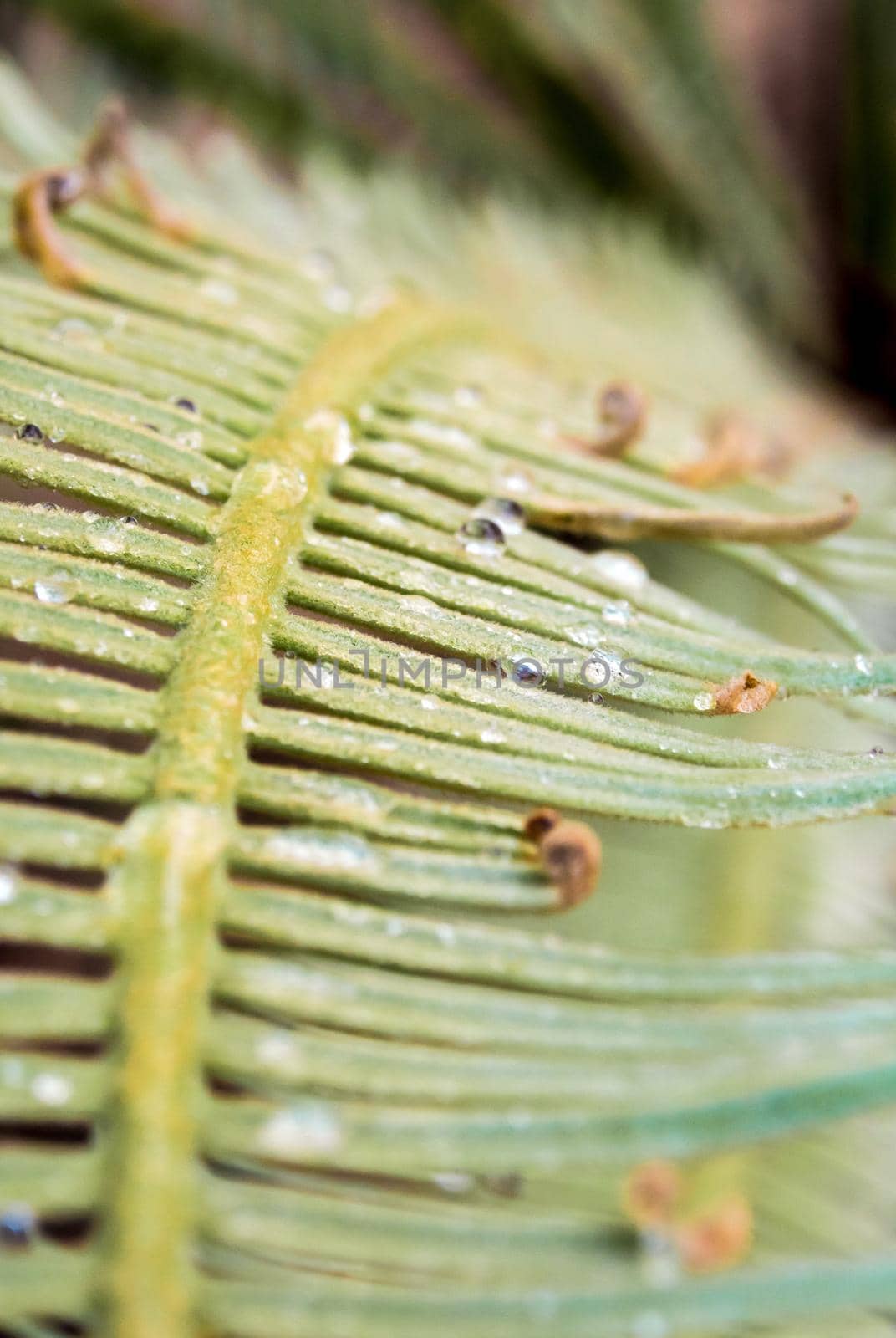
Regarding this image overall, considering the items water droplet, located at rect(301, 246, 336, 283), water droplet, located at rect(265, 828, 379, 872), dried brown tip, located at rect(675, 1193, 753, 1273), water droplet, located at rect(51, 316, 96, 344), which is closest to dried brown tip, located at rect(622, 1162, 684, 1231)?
dried brown tip, located at rect(675, 1193, 753, 1273)

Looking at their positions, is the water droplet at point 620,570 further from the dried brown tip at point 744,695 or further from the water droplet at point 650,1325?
the water droplet at point 650,1325

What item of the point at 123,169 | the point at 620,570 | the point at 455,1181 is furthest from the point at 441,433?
the point at 455,1181

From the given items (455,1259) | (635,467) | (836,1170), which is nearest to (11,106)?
(635,467)

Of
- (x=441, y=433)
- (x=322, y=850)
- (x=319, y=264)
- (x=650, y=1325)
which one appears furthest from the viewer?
(x=319, y=264)

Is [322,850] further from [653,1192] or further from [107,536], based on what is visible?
[653,1192]

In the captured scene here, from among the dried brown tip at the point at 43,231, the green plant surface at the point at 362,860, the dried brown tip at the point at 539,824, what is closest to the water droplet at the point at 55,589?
the green plant surface at the point at 362,860
